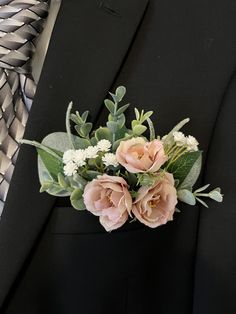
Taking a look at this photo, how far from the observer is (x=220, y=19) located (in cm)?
71

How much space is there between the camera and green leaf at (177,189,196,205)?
23.0 inches

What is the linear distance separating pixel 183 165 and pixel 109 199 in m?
0.12

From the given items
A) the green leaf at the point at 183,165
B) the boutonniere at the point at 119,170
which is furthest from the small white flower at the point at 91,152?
the green leaf at the point at 183,165

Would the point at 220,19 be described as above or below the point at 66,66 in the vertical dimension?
above

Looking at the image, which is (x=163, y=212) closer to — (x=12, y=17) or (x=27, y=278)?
(x=27, y=278)

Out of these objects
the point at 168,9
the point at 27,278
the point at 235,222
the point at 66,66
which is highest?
the point at 168,9

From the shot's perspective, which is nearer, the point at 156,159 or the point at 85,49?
the point at 156,159

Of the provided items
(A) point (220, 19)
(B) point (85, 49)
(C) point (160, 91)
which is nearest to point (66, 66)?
(B) point (85, 49)

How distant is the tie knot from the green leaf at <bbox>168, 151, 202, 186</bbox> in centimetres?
26

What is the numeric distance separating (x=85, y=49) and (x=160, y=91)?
0.41 feet

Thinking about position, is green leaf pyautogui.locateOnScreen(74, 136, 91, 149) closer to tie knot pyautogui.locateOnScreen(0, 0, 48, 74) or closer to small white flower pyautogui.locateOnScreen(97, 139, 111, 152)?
small white flower pyautogui.locateOnScreen(97, 139, 111, 152)

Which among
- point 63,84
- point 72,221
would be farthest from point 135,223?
point 63,84

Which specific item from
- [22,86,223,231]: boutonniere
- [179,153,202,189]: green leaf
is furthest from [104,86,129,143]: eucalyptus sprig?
[179,153,202,189]: green leaf

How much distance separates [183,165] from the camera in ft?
1.98
